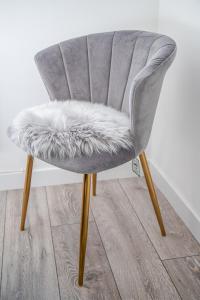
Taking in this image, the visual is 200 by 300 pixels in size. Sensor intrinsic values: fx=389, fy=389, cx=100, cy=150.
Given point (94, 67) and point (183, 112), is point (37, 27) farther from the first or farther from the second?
point (183, 112)

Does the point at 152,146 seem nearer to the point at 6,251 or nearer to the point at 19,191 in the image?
the point at 19,191

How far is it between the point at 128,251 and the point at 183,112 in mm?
616

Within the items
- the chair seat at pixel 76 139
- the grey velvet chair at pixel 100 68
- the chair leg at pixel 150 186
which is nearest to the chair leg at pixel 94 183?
the grey velvet chair at pixel 100 68

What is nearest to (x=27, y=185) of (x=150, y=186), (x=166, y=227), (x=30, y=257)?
(x=30, y=257)

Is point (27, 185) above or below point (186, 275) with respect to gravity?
above

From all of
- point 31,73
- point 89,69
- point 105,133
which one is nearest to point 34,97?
point 31,73

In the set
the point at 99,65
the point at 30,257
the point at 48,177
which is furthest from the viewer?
the point at 48,177

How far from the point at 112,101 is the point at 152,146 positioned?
0.52 metres

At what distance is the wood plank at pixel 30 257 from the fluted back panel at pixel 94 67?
55 centimetres

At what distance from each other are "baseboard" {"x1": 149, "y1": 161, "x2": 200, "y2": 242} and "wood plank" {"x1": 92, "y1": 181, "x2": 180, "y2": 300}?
0.63 ft

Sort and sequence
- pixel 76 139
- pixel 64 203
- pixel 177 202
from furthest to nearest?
pixel 64 203
pixel 177 202
pixel 76 139

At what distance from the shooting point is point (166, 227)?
5.39 feet

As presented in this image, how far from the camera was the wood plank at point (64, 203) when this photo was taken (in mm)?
1720

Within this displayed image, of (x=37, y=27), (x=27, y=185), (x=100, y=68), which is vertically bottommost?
(x=27, y=185)
